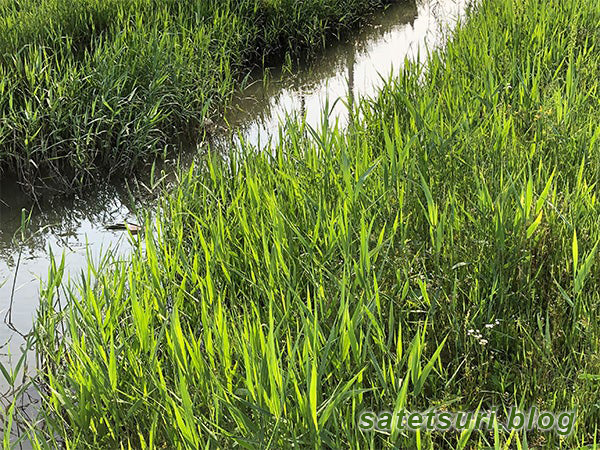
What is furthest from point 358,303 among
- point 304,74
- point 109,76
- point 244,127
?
point 304,74

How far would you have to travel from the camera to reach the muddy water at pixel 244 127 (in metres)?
2.70

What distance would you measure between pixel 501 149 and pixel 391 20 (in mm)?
4574

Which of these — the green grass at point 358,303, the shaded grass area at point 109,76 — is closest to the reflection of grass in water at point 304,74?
the shaded grass area at point 109,76

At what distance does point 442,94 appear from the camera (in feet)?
10.2

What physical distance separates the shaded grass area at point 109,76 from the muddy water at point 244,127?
0.16 metres

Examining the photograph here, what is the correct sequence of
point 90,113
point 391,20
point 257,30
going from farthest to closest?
point 391,20
point 257,30
point 90,113

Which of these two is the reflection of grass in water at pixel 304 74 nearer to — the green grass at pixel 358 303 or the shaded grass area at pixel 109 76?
the shaded grass area at pixel 109 76

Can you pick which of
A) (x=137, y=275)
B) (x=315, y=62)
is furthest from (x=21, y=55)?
(x=137, y=275)

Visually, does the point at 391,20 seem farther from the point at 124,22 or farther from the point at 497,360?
the point at 497,360

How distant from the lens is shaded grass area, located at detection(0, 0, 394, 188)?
3539 millimetres

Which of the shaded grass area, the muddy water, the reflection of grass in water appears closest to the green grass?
the muddy water

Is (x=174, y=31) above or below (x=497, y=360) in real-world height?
above

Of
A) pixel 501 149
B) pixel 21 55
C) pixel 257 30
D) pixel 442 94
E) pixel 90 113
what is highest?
pixel 257 30

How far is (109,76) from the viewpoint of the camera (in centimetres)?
370
